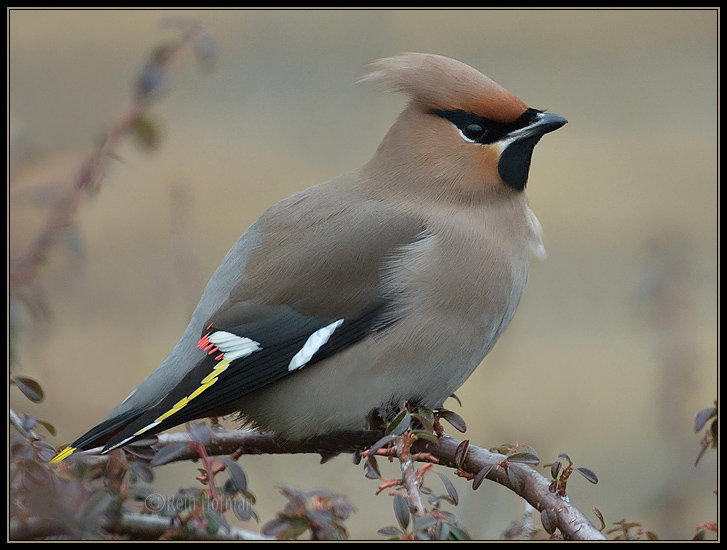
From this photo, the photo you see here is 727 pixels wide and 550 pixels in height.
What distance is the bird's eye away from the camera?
3.82m

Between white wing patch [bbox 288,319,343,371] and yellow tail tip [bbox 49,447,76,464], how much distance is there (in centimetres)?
82

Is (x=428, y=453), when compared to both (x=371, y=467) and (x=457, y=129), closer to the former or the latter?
(x=371, y=467)

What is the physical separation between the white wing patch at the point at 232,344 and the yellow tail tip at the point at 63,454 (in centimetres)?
66

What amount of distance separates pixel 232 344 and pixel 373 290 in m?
0.48

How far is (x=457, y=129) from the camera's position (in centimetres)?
385

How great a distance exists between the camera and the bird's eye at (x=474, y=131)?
3.82 metres

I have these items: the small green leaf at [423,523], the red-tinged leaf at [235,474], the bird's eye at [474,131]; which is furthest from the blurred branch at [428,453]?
the bird's eye at [474,131]

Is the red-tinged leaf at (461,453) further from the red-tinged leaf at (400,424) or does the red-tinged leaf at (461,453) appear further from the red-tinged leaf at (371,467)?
the red-tinged leaf at (371,467)

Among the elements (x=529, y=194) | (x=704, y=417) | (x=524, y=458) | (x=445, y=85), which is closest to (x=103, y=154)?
(x=524, y=458)

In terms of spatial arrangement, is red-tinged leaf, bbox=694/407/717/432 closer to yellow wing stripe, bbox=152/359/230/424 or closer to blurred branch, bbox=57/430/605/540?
blurred branch, bbox=57/430/605/540

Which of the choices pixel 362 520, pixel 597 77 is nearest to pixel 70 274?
pixel 362 520

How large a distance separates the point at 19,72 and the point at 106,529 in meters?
6.63

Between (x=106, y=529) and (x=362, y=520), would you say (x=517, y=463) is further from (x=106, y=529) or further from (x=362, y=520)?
(x=362, y=520)

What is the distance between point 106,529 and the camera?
2236 millimetres
